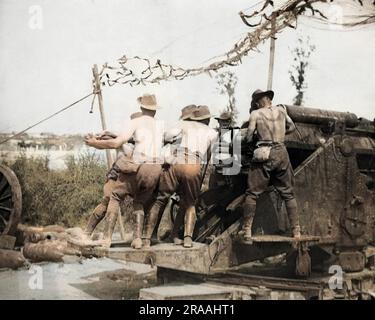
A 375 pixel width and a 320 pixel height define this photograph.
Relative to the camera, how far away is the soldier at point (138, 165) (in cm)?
602

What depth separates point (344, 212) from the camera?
6.61 m

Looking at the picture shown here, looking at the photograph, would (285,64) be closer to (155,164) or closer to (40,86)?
(155,164)

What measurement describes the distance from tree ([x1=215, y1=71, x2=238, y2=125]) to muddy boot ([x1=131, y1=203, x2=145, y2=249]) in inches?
67.3

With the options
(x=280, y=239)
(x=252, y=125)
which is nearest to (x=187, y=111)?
(x=252, y=125)

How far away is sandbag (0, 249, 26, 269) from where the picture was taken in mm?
6895

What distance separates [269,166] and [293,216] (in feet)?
2.00

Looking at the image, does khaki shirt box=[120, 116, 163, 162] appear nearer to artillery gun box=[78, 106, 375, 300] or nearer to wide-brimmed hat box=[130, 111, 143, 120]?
wide-brimmed hat box=[130, 111, 143, 120]

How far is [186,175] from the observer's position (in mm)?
6141

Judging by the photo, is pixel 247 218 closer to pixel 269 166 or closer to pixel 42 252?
pixel 269 166

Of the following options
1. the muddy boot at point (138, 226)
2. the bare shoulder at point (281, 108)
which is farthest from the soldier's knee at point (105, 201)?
the bare shoulder at point (281, 108)

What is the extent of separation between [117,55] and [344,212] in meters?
3.21
